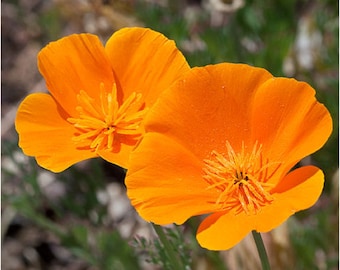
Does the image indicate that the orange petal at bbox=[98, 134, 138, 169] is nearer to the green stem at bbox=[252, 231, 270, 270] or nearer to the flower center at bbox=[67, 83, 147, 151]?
the flower center at bbox=[67, 83, 147, 151]

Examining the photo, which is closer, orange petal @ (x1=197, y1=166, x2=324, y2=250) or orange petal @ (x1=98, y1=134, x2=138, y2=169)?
orange petal @ (x1=197, y1=166, x2=324, y2=250)

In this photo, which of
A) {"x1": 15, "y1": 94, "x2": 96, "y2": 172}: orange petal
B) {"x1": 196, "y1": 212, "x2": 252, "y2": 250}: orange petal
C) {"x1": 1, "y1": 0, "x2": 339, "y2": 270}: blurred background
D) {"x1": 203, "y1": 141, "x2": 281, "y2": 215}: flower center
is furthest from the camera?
{"x1": 1, "y1": 0, "x2": 339, "y2": 270}: blurred background

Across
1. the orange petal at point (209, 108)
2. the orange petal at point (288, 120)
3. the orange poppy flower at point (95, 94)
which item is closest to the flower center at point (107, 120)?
the orange poppy flower at point (95, 94)

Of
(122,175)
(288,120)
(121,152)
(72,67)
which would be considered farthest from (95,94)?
(122,175)

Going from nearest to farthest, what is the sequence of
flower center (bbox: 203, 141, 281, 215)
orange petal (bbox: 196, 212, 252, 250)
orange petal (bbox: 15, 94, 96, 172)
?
orange petal (bbox: 196, 212, 252, 250), flower center (bbox: 203, 141, 281, 215), orange petal (bbox: 15, 94, 96, 172)

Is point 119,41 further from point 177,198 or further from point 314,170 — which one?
point 314,170

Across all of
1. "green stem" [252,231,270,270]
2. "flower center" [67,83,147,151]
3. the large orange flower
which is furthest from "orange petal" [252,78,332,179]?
"flower center" [67,83,147,151]

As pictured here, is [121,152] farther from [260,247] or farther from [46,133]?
[260,247]
